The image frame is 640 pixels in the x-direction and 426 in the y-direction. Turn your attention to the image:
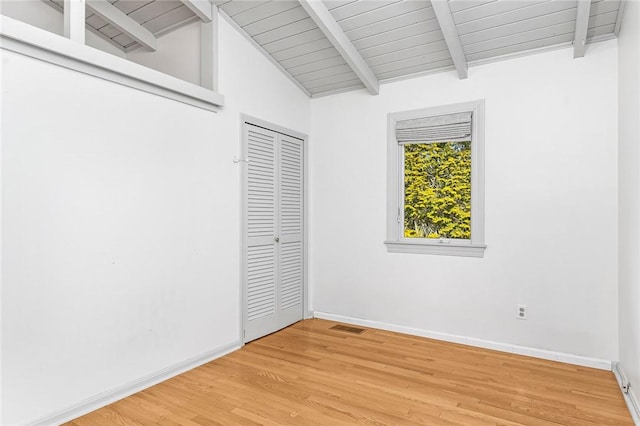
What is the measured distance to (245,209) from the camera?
347 cm

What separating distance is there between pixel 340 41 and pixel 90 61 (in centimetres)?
186

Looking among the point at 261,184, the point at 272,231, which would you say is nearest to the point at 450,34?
the point at 261,184

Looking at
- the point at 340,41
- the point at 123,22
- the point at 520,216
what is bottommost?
the point at 520,216

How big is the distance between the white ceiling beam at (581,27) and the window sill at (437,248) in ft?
5.43

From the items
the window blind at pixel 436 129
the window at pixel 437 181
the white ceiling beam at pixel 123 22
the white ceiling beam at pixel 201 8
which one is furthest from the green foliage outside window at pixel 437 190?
the white ceiling beam at pixel 123 22

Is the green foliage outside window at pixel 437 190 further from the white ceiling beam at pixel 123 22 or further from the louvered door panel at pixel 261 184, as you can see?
the white ceiling beam at pixel 123 22

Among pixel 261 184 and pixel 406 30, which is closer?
pixel 406 30

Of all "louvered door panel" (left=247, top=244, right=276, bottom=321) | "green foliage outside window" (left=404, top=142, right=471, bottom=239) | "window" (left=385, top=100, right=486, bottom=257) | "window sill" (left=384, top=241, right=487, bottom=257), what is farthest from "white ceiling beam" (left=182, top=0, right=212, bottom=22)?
"window sill" (left=384, top=241, right=487, bottom=257)

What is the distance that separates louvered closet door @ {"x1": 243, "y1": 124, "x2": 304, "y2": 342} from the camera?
11.6 feet

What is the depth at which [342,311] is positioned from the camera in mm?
4156

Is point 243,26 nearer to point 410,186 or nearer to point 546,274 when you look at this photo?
point 410,186

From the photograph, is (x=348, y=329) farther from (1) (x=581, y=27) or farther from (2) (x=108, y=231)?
(1) (x=581, y=27)

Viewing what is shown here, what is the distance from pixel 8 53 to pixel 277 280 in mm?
2683

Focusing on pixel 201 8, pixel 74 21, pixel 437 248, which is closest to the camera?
pixel 74 21
